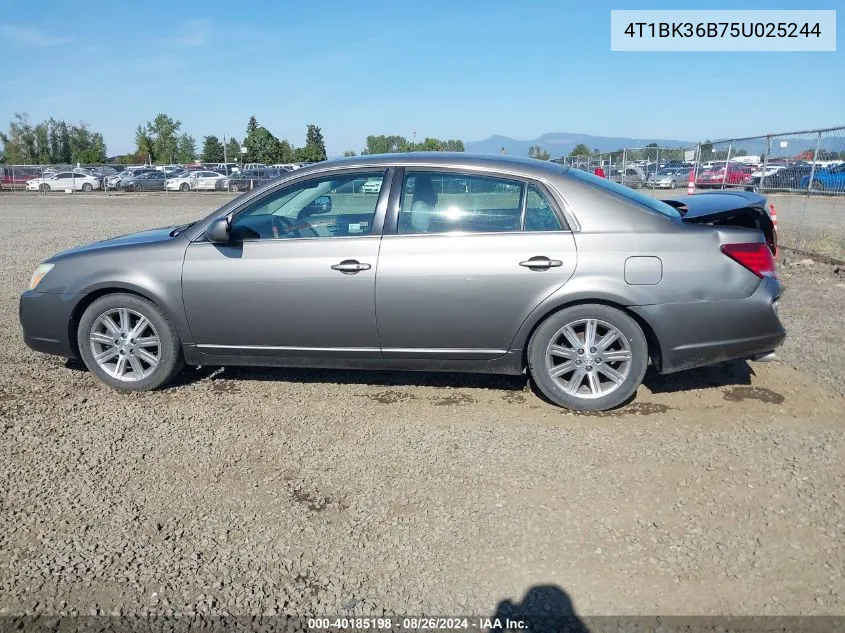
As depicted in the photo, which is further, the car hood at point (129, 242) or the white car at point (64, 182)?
the white car at point (64, 182)

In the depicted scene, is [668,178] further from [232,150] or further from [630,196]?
[232,150]

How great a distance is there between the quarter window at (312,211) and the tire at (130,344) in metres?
0.88

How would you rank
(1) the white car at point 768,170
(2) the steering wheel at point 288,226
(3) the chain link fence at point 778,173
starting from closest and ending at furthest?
(2) the steering wheel at point 288,226 → (3) the chain link fence at point 778,173 → (1) the white car at point 768,170

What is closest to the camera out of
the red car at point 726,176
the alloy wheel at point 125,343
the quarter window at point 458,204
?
the quarter window at point 458,204

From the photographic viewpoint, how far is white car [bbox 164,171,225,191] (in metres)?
40.2

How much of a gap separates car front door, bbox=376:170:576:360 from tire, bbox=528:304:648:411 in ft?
0.72

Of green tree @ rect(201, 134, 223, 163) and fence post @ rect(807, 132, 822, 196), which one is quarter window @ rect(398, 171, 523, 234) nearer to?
fence post @ rect(807, 132, 822, 196)

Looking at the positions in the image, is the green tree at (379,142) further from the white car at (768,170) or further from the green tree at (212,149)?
the white car at (768,170)

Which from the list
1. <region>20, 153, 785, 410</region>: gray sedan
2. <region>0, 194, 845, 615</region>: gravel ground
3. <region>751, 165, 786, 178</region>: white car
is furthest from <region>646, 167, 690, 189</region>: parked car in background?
<region>20, 153, 785, 410</region>: gray sedan

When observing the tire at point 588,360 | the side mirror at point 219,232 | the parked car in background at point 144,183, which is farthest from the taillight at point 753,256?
the parked car in background at point 144,183

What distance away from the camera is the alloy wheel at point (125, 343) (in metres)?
4.77

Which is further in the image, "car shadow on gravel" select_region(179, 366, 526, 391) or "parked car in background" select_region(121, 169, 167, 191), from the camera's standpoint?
"parked car in background" select_region(121, 169, 167, 191)

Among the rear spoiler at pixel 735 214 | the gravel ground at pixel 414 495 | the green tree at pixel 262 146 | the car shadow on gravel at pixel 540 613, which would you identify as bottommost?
the car shadow on gravel at pixel 540 613

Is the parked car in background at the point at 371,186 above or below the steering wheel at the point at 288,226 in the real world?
above
